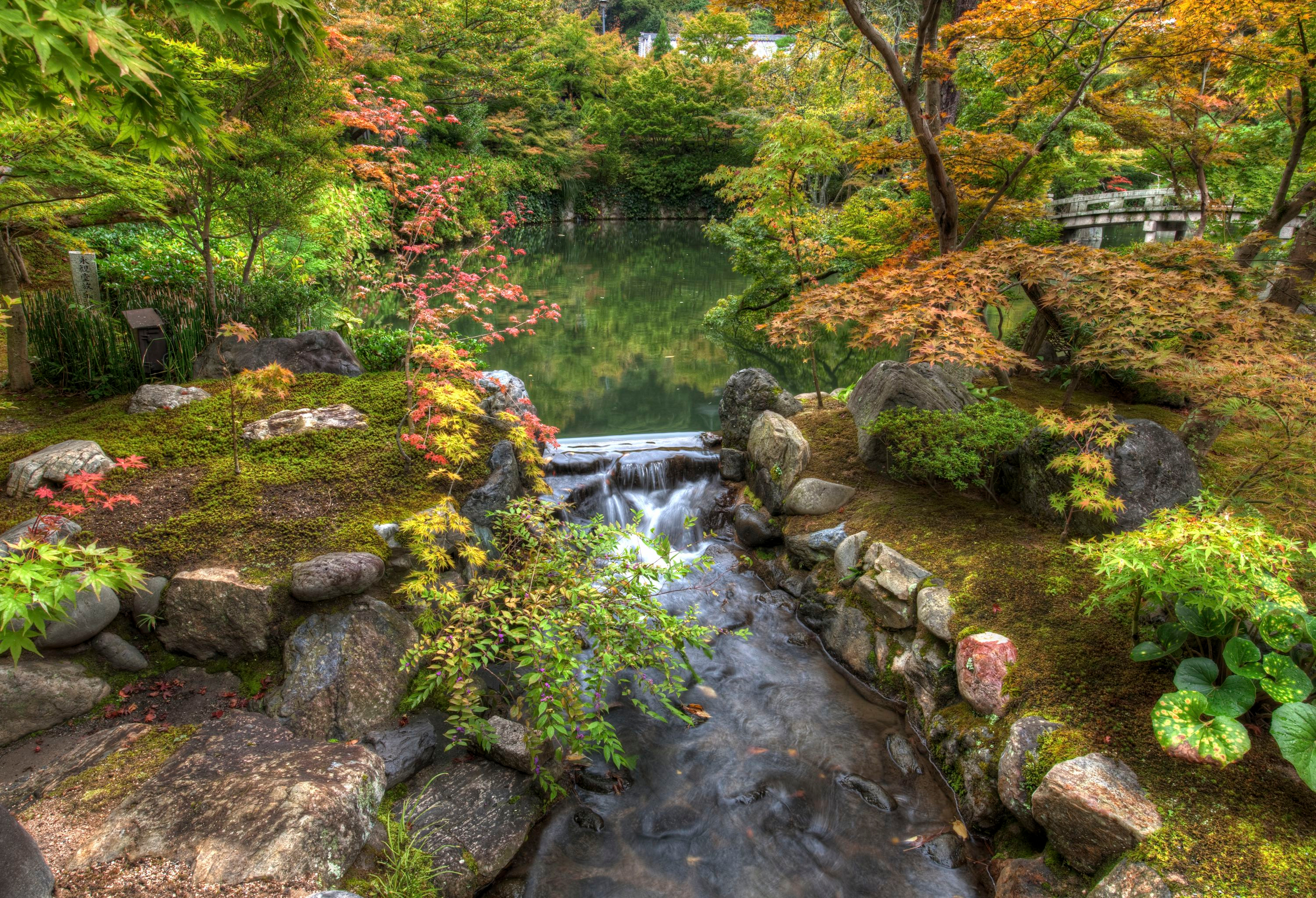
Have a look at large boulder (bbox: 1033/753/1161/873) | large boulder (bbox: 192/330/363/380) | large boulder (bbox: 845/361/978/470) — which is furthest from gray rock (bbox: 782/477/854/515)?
large boulder (bbox: 192/330/363/380)

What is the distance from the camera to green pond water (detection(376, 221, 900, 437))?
34.0 ft

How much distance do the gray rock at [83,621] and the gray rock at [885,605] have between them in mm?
4747

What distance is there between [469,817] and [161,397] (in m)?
4.91

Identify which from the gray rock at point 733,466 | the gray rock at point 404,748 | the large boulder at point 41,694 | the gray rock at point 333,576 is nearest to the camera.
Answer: the large boulder at point 41,694

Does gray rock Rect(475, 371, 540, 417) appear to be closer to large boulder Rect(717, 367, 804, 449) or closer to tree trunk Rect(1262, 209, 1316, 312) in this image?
large boulder Rect(717, 367, 804, 449)

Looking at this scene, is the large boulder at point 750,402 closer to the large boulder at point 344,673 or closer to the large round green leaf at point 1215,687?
the large boulder at point 344,673

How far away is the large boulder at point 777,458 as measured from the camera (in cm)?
637

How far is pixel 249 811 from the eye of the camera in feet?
9.35

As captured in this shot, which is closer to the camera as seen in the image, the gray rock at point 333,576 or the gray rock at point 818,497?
the gray rock at point 333,576

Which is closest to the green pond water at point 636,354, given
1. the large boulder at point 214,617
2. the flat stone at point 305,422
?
the flat stone at point 305,422

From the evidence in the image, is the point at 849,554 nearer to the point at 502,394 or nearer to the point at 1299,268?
the point at 502,394

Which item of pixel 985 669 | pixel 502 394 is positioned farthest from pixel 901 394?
pixel 502 394

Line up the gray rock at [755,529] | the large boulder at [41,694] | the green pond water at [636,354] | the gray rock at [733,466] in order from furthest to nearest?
the green pond water at [636,354], the gray rock at [733,466], the gray rock at [755,529], the large boulder at [41,694]

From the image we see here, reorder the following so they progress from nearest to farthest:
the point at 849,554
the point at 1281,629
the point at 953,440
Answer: the point at 1281,629 < the point at 849,554 < the point at 953,440
